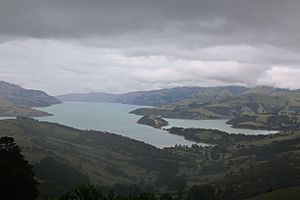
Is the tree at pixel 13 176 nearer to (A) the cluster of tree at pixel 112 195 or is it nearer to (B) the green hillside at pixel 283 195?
(A) the cluster of tree at pixel 112 195

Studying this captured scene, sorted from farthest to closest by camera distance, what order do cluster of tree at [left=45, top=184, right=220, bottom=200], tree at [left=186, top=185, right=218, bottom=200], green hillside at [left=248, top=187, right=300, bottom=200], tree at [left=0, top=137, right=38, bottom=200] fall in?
green hillside at [left=248, top=187, right=300, bottom=200], tree at [left=186, top=185, right=218, bottom=200], tree at [left=0, top=137, right=38, bottom=200], cluster of tree at [left=45, top=184, right=220, bottom=200]

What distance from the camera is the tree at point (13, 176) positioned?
145 ft

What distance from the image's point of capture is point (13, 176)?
44656 mm

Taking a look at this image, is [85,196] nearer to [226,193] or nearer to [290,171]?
[226,193]

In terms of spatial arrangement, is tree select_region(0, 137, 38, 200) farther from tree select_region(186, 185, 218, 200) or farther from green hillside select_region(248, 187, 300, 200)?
green hillside select_region(248, 187, 300, 200)

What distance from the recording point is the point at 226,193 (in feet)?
495

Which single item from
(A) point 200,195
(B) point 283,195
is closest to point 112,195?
(A) point 200,195

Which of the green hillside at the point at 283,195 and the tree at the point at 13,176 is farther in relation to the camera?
the green hillside at the point at 283,195

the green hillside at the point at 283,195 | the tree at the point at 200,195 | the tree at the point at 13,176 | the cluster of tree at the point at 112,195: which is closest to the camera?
the cluster of tree at the point at 112,195

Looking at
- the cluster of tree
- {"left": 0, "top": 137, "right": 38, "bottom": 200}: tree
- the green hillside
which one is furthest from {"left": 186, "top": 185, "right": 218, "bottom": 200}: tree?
{"left": 0, "top": 137, "right": 38, "bottom": 200}: tree

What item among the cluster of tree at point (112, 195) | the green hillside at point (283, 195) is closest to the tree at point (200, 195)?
the cluster of tree at point (112, 195)

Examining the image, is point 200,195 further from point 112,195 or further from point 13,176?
point 112,195

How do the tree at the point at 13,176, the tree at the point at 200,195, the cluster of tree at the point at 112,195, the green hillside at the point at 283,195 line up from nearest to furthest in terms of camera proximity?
the cluster of tree at the point at 112,195
the tree at the point at 13,176
the tree at the point at 200,195
the green hillside at the point at 283,195

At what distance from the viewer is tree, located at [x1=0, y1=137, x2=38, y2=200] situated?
44.2 meters
